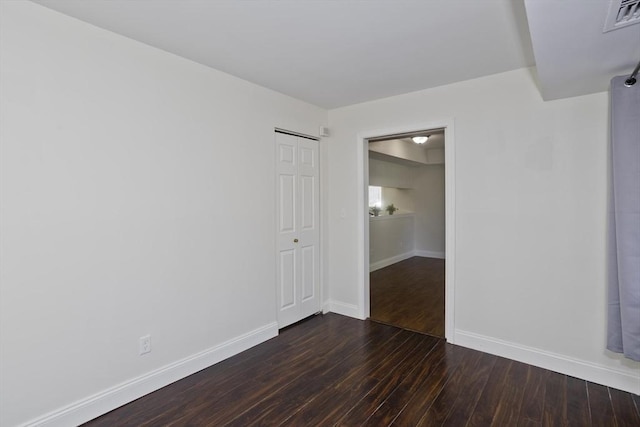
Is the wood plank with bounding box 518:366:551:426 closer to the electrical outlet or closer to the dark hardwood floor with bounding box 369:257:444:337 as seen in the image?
the dark hardwood floor with bounding box 369:257:444:337

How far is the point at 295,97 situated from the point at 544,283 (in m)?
2.97

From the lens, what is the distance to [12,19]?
1.76m

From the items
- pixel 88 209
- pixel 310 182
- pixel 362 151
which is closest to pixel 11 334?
pixel 88 209

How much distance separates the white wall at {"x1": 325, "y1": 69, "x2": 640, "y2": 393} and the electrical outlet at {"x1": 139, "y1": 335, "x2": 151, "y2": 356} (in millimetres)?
2703

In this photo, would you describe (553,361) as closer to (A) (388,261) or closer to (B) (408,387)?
(B) (408,387)

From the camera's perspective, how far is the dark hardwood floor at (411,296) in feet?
11.9

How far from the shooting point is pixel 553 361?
2.61 metres

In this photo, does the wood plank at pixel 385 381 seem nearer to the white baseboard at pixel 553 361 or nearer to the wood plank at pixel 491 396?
the white baseboard at pixel 553 361

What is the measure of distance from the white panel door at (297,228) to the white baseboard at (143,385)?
21.8 inches

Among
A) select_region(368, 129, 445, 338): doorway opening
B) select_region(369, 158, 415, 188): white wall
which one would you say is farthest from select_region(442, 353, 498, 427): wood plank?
select_region(369, 158, 415, 188): white wall

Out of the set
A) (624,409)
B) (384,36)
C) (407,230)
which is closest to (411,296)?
(624,409)

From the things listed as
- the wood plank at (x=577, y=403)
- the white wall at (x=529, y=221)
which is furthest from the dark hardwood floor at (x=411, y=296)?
the wood plank at (x=577, y=403)

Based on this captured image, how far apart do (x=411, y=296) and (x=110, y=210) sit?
3856 millimetres

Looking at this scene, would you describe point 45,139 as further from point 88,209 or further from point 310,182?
point 310,182
